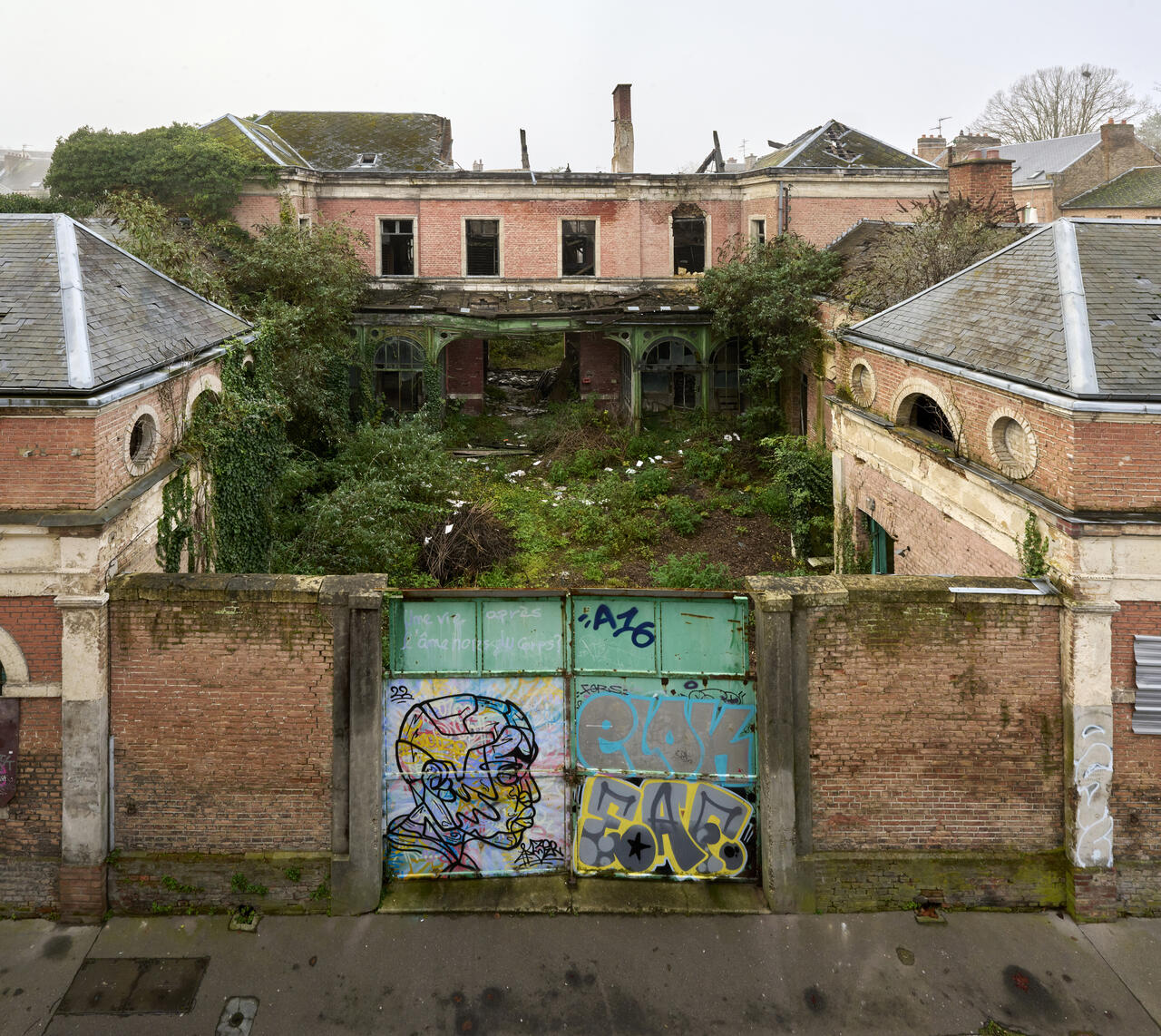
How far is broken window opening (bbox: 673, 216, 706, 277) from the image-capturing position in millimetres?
25172

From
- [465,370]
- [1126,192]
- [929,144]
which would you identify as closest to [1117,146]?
[1126,192]

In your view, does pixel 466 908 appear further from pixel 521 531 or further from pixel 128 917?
pixel 521 531

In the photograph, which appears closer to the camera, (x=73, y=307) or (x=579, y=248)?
(x=73, y=307)

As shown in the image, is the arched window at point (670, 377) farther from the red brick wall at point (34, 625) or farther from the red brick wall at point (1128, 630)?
the red brick wall at point (34, 625)

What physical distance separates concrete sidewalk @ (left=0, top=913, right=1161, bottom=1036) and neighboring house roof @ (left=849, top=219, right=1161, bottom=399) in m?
4.64

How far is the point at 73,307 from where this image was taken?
27.4 feet

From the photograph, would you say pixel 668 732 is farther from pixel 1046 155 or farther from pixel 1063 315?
pixel 1046 155

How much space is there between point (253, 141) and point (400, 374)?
8.22 metres

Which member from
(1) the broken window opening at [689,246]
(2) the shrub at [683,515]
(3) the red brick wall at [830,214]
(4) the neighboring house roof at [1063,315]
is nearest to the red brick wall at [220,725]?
(4) the neighboring house roof at [1063,315]

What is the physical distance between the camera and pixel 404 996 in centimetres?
643

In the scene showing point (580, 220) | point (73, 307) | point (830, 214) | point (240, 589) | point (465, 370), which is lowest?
point (240, 589)

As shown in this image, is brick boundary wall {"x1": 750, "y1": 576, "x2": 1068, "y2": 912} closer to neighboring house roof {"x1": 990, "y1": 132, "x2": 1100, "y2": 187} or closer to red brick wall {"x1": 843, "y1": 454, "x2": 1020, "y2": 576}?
red brick wall {"x1": 843, "y1": 454, "x2": 1020, "y2": 576}

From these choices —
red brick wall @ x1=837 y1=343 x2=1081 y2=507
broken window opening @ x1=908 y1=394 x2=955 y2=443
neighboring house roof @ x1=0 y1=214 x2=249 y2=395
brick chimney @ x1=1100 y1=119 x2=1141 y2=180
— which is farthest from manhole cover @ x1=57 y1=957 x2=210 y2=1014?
brick chimney @ x1=1100 y1=119 x2=1141 y2=180

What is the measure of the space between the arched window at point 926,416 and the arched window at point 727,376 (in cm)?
1100
